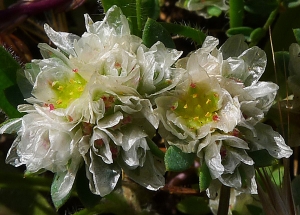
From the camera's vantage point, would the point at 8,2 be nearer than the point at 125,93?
No

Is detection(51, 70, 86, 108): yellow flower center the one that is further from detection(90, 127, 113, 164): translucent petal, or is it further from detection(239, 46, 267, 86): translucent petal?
detection(239, 46, 267, 86): translucent petal

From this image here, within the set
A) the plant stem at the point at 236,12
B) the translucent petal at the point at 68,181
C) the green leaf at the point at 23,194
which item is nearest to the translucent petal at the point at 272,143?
the translucent petal at the point at 68,181

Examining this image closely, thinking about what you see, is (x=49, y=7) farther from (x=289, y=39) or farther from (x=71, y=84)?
(x=289, y=39)

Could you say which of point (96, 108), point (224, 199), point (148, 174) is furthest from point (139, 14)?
point (224, 199)

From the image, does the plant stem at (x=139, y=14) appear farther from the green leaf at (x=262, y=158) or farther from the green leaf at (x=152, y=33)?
the green leaf at (x=262, y=158)

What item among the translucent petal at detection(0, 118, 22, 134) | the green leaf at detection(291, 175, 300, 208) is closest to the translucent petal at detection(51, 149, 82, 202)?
the translucent petal at detection(0, 118, 22, 134)

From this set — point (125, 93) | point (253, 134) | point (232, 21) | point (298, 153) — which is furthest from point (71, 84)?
point (298, 153)

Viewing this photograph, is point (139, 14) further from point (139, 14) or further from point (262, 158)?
point (262, 158)
